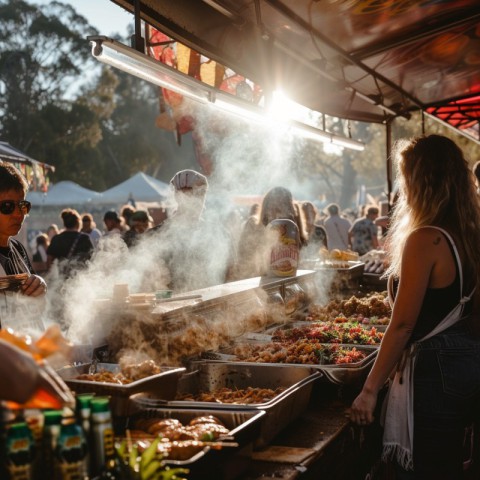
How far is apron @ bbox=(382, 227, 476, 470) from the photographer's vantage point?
107 inches

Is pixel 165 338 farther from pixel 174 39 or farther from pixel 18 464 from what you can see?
Answer: pixel 174 39

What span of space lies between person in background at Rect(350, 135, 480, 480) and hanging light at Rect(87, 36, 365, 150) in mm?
1895

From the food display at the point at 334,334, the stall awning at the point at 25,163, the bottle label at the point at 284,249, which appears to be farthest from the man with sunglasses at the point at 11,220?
A: the stall awning at the point at 25,163

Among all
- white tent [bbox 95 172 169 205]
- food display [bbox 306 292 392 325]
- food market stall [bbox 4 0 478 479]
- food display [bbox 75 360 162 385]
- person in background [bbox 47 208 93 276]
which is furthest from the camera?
white tent [bbox 95 172 169 205]

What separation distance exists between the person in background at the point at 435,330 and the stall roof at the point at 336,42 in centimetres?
247

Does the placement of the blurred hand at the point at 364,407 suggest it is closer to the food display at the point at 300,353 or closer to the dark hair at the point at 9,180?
the food display at the point at 300,353

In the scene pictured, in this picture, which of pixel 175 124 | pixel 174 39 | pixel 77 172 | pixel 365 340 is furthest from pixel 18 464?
pixel 77 172

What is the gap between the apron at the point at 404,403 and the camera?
2726 millimetres

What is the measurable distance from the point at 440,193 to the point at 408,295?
529mm

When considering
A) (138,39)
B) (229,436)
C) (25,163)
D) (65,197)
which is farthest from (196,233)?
(65,197)

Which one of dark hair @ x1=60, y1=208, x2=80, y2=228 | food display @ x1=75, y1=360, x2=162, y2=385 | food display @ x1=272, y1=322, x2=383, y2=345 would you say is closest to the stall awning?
dark hair @ x1=60, y1=208, x2=80, y2=228

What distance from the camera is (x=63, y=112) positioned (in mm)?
Result: 32906

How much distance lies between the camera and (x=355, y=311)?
550 centimetres

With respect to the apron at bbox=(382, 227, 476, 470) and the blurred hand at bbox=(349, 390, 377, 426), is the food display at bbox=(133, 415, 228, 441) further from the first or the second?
the apron at bbox=(382, 227, 476, 470)
